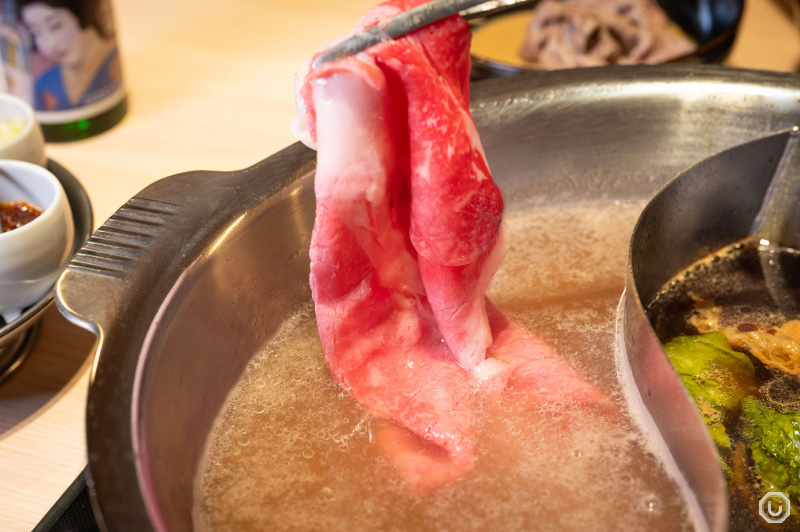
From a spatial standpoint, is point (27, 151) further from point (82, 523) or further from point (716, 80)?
point (716, 80)

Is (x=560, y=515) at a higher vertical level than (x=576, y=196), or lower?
lower

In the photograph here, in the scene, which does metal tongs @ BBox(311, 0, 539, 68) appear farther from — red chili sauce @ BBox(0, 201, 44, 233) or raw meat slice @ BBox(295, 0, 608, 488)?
red chili sauce @ BBox(0, 201, 44, 233)

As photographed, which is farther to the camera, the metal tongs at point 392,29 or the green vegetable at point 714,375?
the green vegetable at point 714,375

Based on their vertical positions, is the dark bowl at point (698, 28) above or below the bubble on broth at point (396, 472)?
above

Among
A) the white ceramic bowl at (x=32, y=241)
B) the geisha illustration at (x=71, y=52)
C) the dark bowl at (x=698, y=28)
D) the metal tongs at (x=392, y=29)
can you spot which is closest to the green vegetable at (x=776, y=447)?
the metal tongs at (x=392, y=29)

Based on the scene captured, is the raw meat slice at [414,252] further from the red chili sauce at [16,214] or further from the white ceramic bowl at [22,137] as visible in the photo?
the white ceramic bowl at [22,137]

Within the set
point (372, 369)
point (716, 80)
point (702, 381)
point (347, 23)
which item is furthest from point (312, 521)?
point (347, 23)
